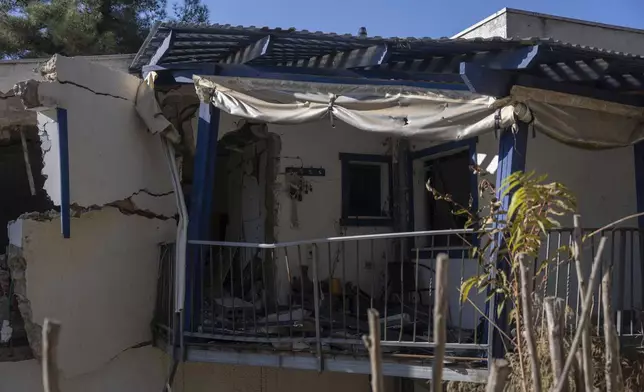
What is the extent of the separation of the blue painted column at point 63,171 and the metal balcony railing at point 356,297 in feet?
3.60

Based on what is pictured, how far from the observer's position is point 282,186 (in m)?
7.44

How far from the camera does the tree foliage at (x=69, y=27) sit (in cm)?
1400

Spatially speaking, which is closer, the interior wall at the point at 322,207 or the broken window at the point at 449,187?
the broken window at the point at 449,187

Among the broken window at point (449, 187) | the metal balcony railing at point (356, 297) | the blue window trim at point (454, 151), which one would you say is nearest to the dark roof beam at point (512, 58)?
the metal balcony railing at point (356, 297)

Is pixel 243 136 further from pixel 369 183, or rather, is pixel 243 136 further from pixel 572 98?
pixel 572 98

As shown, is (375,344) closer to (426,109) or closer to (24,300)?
(426,109)

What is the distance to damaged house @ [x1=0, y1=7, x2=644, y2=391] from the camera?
17.4 feet

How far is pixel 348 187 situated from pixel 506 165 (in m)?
2.84

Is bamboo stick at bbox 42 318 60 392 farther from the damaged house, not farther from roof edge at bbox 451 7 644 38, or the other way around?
roof edge at bbox 451 7 644 38

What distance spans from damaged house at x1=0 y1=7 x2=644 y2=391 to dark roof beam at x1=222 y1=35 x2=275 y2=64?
1.2 inches

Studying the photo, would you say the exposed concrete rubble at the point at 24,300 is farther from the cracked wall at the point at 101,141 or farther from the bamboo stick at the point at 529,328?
the bamboo stick at the point at 529,328

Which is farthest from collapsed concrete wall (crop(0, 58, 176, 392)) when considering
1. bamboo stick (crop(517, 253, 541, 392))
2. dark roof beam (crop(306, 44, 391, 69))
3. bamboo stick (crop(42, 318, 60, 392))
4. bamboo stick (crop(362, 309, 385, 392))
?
bamboo stick (crop(362, 309, 385, 392))

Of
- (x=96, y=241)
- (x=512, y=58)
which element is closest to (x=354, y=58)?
(x=512, y=58)

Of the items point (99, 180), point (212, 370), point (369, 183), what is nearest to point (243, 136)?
point (369, 183)
